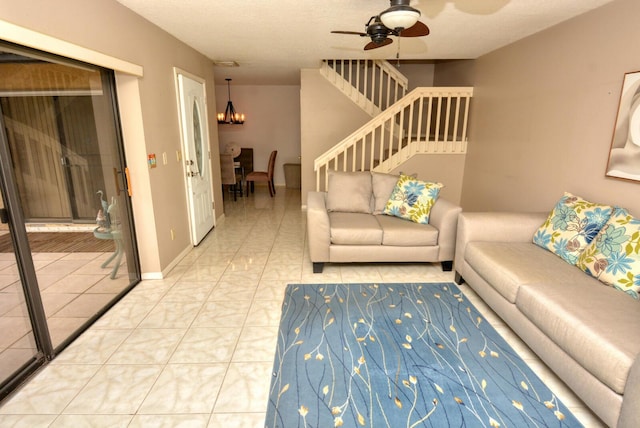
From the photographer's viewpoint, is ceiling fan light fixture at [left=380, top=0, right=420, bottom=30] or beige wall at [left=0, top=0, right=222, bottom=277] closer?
ceiling fan light fixture at [left=380, top=0, right=420, bottom=30]

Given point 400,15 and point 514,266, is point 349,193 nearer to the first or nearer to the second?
point 514,266

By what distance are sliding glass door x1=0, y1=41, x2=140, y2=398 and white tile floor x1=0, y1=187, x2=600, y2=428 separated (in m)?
0.23

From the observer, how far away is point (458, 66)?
5.43 meters

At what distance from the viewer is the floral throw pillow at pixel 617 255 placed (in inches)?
80.9

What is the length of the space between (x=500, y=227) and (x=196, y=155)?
3554mm

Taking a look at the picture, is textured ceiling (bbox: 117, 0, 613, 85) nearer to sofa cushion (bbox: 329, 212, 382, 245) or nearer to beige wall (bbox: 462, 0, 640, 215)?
beige wall (bbox: 462, 0, 640, 215)

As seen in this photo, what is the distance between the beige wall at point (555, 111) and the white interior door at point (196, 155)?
3.79 meters

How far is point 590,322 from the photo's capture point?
1.75 m

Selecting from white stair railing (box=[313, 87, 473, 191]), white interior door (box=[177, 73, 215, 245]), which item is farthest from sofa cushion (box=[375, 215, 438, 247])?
white interior door (box=[177, 73, 215, 245])

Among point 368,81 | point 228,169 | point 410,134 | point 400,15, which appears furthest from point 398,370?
point 228,169

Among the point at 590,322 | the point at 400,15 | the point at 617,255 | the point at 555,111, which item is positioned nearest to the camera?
the point at 590,322

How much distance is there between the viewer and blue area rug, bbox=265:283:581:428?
1.75 meters

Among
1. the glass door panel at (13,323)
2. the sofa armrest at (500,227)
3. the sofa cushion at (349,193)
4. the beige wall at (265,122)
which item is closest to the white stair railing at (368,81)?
the sofa cushion at (349,193)

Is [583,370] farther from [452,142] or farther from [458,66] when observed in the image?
[458,66]
